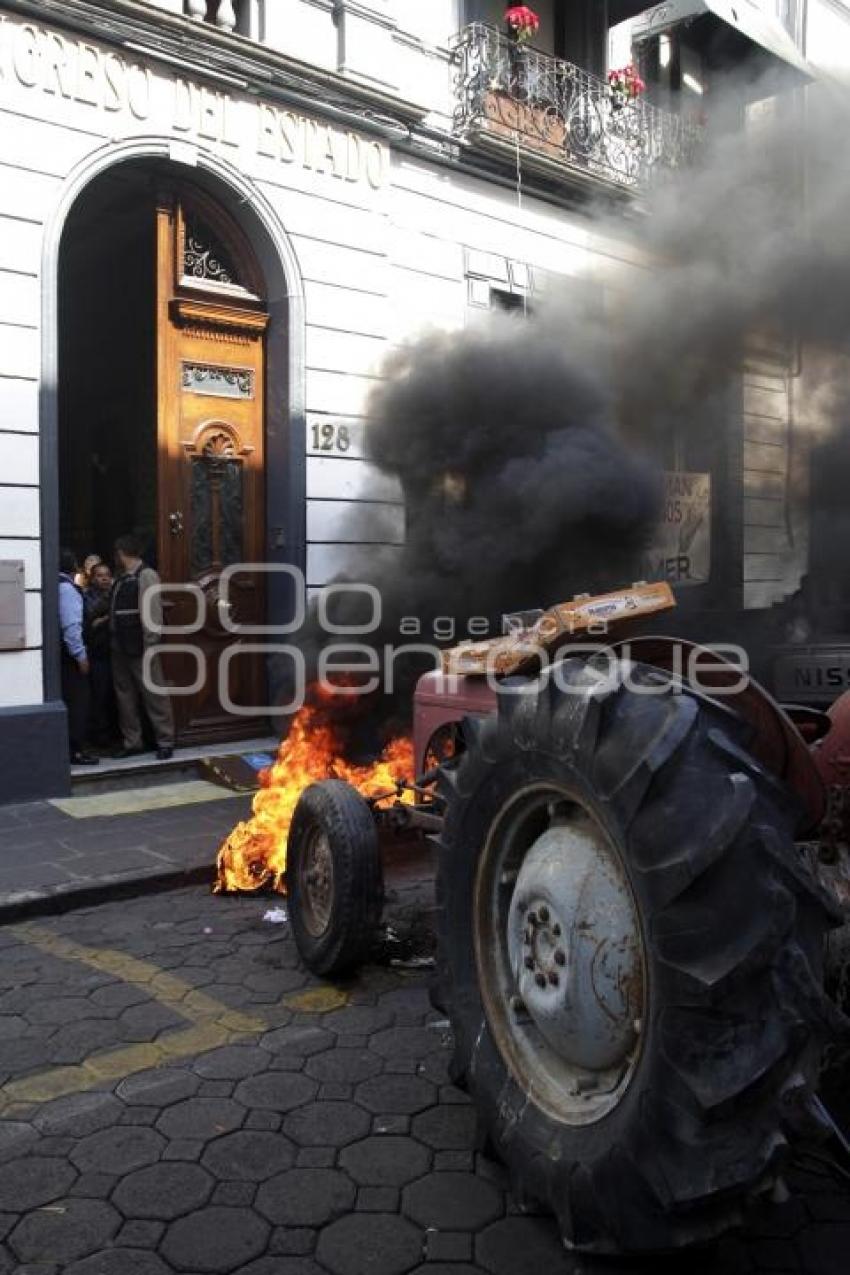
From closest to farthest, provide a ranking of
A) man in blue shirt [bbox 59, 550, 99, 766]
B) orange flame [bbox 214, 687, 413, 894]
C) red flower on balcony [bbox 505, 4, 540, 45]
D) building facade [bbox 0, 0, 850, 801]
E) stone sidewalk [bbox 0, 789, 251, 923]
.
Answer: stone sidewalk [bbox 0, 789, 251, 923]
orange flame [bbox 214, 687, 413, 894]
building facade [bbox 0, 0, 850, 801]
man in blue shirt [bbox 59, 550, 99, 766]
red flower on balcony [bbox 505, 4, 540, 45]

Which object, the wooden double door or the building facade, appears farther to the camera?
the wooden double door

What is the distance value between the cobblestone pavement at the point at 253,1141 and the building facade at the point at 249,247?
392cm

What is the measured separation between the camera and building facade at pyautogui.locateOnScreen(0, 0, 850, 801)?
7.80 m

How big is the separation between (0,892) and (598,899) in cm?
420

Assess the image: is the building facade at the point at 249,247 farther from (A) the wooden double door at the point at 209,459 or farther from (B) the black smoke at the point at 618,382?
(B) the black smoke at the point at 618,382

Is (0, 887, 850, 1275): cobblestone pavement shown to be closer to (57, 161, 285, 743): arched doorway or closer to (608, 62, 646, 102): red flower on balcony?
(57, 161, 285, 743): arched doorway

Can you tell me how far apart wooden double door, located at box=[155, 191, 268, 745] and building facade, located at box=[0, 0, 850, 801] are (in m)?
0.03

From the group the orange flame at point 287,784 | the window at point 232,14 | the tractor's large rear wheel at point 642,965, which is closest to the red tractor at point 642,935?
the tractor's large rear wheel at point 642,965

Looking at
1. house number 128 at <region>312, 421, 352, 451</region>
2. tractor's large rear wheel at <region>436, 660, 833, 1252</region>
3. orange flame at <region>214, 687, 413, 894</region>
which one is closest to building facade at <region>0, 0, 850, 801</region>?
house number 128 at <region>312, 421, 352, 451</region>

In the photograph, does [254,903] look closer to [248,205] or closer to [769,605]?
[248,205]

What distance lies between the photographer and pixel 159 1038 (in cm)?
398

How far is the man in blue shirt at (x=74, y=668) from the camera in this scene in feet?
27.1

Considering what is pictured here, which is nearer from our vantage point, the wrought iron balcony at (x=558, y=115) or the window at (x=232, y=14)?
the window at (x=232, y=14)

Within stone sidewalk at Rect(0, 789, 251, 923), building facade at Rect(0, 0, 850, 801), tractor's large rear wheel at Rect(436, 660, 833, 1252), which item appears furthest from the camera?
building facade at Rect(0, 0, 850, 801)
